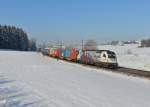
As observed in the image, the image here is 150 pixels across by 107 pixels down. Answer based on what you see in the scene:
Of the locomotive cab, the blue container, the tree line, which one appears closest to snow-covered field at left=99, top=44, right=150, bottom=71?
the locomotive cab

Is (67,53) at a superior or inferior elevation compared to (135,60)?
superior

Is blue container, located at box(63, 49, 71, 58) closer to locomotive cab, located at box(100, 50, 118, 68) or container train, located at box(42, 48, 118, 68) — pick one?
container train, located at box(42, 48, 118, 68)

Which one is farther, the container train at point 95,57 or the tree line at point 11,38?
the tree line at point 11,38

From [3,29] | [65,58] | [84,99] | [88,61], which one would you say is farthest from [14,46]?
[84,99]

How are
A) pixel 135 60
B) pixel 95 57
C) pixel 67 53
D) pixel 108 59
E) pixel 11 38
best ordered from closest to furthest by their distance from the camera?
pixel 108 59 → pixel 95 57 → pixel 135 60 → pixel 67 53 → pixel 11 38

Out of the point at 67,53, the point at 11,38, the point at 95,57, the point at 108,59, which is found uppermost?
the point at 11,38

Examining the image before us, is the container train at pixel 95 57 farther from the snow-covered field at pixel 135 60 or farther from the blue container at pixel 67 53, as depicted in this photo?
the snow-covered field at pixel 135 60

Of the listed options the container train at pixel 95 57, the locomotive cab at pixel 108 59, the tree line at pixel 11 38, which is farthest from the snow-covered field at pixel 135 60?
the tree line at pixel 11 38

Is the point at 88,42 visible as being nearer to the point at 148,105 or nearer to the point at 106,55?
the point at 106,55

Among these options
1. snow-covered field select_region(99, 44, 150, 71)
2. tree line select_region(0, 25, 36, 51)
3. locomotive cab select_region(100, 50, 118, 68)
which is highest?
tree line select_region(0, 25, 36, 51)

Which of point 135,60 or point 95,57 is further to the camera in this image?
point 135,60

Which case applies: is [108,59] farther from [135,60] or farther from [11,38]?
[11,38]

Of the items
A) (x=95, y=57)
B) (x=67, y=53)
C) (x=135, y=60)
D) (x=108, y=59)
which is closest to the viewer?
(x=108, y=59)

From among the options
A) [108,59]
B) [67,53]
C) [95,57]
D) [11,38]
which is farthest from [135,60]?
[11,38]
